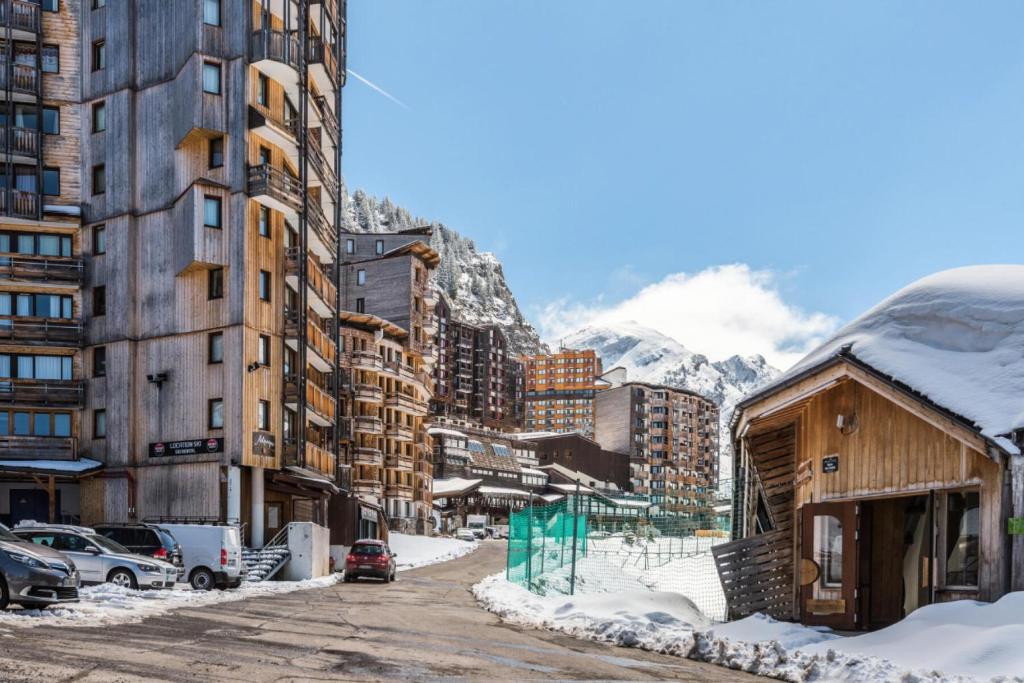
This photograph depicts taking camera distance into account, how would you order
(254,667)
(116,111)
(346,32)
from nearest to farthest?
(254,667) → (116,111) → (346,32)

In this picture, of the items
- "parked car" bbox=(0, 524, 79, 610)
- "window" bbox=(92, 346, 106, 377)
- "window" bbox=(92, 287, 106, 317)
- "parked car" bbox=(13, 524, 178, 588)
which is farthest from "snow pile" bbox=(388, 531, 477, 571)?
"parked car" bbox=(0, 524, 79, 610)

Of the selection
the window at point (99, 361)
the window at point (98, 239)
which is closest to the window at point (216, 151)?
the window at point (98, 239)

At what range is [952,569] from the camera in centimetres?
1638

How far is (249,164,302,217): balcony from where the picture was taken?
4744 centimetres

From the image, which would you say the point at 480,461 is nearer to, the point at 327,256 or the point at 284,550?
the point at 327,256

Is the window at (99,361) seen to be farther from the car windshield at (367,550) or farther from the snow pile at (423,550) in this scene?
the snow pile at (423,550)

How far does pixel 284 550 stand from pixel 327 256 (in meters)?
21.0

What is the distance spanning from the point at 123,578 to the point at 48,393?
26863mm

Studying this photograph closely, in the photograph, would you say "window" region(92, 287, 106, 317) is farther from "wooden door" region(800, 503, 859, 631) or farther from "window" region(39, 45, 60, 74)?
"wooden door" region(800, 503, 859, 631)

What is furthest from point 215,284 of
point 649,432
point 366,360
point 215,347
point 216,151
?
point 649,432

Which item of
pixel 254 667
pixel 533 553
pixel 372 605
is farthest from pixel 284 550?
pixel 254 667

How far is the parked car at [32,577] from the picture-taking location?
59.0 feet

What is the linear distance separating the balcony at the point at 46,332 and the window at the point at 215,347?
8.31 meters

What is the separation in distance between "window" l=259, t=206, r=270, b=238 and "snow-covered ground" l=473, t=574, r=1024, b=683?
31996 millimetres
